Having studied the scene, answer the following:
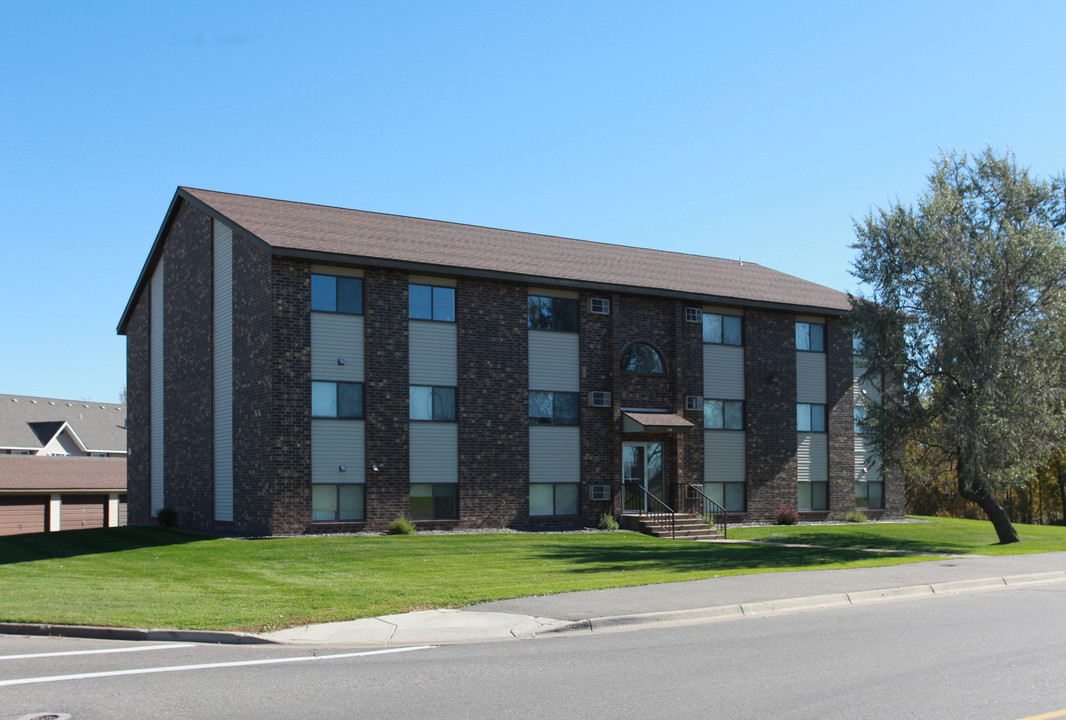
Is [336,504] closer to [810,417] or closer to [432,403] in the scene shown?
[432,403]

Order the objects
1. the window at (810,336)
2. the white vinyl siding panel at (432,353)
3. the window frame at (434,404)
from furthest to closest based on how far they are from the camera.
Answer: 1. the window at (810,336)
2. the white vinyl siding panel at (432,353)
3. the window frame at (434,404)

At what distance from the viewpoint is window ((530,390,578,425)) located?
28.7 metres

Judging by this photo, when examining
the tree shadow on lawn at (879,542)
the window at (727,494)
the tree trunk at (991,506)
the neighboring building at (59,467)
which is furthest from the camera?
the neighboring building at (59,467)

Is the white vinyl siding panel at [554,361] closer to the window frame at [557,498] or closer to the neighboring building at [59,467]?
the window frame at [557,498]

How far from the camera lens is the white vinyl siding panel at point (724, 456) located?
31500 millimetres

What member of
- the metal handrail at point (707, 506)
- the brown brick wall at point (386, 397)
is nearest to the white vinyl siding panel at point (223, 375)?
the brown brick wall at point (386, 397)

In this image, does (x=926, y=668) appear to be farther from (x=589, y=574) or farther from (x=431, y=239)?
(x=431, y=239)

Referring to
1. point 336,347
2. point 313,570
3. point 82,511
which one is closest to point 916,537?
point 336,347

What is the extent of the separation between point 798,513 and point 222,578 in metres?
21.4

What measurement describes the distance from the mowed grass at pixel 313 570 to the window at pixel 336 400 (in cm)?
343

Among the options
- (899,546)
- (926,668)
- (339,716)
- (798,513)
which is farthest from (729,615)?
(798,513)

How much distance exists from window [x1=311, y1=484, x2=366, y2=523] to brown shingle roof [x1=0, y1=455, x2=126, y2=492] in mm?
23475

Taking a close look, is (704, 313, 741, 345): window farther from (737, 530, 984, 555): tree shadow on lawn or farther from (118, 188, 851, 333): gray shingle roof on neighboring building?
(737, 530, 984, 555): tree shadow on lawn

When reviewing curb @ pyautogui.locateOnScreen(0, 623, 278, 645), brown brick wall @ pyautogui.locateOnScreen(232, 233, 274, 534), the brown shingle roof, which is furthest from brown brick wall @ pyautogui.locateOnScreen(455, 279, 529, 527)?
the brown shingle roof
